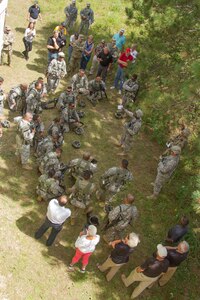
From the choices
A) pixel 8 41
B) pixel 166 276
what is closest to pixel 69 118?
pixel 8 41

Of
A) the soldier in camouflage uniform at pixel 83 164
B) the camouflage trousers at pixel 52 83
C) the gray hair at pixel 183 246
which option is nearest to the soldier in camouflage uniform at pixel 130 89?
the camouflage trousers at pixel 52 83

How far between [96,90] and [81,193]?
681 centimetres

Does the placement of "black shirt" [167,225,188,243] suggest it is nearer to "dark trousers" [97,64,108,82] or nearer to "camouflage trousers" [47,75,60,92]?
"camouflage trousers" [47,75,60,92]

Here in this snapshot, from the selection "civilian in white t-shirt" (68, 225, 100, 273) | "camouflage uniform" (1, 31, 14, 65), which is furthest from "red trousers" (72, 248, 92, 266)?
"camouflage uniform" (1, 31, 14, 65)

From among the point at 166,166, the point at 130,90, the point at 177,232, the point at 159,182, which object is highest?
the point at 130,90

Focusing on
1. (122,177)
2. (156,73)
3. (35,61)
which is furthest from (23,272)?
(35,61)

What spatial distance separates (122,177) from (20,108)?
16.7ft

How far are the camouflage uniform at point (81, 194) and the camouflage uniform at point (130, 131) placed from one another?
3470 mm

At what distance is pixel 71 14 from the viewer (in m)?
19.0

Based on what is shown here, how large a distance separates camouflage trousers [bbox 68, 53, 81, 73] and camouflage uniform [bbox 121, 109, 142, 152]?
16.7 ft

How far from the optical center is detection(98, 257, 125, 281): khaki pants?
340 inches

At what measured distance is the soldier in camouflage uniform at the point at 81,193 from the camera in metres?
9.37

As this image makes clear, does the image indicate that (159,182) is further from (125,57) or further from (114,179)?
(125,57)

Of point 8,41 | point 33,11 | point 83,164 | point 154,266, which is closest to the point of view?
point 154,266
